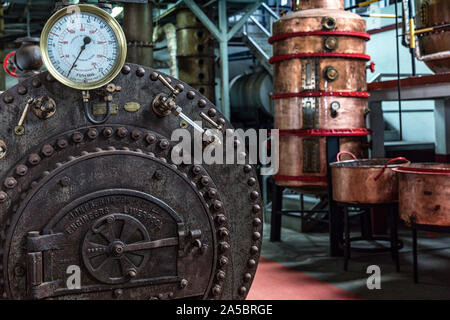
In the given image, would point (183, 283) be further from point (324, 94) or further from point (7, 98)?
point (324, 94)

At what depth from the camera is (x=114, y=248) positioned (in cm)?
277

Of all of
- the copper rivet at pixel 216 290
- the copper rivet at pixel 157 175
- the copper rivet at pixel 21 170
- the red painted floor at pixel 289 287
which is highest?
the copper rivet at pixel 21 170

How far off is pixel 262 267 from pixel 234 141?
10.9 ft

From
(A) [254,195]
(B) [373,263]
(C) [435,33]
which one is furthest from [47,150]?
(C) [435,33]

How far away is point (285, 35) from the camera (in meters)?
6.53

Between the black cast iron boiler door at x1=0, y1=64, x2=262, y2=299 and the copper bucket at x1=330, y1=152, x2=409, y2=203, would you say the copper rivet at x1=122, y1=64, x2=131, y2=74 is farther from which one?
the copper bucket at x1=330, y1=152, x2=409, y2=203

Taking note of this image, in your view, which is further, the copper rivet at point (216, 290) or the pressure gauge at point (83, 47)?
the copper rivet at point (216, 290)

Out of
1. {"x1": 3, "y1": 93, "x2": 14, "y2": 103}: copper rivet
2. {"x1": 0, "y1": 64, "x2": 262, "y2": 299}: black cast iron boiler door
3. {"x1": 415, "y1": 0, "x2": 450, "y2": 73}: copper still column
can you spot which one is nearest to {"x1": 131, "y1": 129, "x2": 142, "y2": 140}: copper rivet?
{"x1": 0, "y1": 64, "x2": 262, "y2": 299}: black cast iron boiler door

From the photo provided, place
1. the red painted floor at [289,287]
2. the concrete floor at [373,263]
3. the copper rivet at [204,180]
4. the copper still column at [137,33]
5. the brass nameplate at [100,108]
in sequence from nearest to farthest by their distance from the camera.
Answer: the brass nameplate at [100,108] < the copper rivet at [204,180] < the red painted floor at [289,287] < the concrete floor at [373,263] < the copper still column at [137,33]

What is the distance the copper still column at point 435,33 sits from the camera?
20.4 feet

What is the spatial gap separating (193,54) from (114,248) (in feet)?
28.5

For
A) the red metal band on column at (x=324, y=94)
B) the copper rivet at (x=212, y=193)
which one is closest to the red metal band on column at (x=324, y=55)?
the red metal band on column at (x=324, y=94)

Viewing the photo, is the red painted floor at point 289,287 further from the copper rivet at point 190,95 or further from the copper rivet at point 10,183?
the copper rivet at point 10,183

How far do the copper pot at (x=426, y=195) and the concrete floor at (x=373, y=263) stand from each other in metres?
0.72
